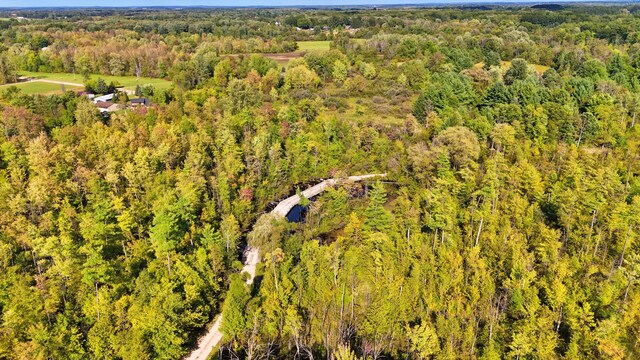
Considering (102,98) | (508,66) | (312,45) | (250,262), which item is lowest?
(250,262)

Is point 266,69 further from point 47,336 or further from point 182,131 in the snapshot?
→ point 47,336

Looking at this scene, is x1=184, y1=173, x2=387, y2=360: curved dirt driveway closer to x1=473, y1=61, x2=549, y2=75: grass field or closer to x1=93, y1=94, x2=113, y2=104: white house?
x1=93, y1=94, x2=113, y2=104: white house

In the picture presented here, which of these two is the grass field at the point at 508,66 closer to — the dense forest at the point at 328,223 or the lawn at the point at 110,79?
the dense forest at the point at 328,223

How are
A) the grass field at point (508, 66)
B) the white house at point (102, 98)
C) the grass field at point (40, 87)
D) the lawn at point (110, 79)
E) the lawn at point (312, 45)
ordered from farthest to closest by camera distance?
1. the lawn at point (312, 45)
2. the grass field at point (508, 66)
3. the lawn at point (110, 79)
4. the grass field at point (40, 87)
5. the white house at point (102, 98)

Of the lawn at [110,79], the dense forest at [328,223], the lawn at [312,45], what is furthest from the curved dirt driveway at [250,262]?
the lawn at [312,45]

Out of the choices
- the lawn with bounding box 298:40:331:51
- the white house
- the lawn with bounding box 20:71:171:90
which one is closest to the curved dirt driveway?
the white house

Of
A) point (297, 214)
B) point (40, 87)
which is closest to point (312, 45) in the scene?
point (40, 87)

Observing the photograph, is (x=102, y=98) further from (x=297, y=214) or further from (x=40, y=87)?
(x=297, y=214)
